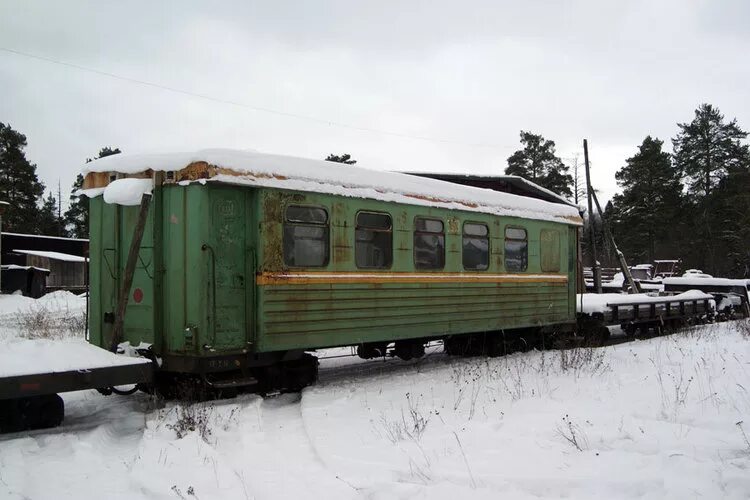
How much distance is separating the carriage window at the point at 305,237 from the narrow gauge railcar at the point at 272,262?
16 mm

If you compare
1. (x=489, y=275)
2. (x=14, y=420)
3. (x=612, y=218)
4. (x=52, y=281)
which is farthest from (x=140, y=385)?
(x=612, y=218)

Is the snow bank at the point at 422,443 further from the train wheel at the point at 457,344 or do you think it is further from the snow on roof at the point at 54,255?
the snow on roof at the point at 54,255

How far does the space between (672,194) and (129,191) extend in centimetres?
4893

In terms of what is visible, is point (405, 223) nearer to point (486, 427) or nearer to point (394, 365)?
point (394, 365)

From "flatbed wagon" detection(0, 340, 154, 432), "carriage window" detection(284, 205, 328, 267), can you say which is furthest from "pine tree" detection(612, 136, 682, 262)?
"flatbed wagon" detection(0, 340, 154, 432)

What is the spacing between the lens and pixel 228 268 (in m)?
7.32

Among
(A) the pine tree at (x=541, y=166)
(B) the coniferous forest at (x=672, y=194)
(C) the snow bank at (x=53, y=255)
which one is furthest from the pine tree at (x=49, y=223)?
(A) the pine tree at (x=541, y=166)

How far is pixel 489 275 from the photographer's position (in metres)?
10.8

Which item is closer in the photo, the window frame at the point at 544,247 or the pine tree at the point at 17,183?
the window frame at the point at 544,247

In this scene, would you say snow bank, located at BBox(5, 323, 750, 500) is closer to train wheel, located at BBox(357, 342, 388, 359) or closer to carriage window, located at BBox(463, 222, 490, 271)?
train wheel, located at BBox(357, 342, 388, 359)

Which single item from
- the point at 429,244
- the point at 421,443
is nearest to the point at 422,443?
the point at 421,443

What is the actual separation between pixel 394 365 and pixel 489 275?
87.0 inches

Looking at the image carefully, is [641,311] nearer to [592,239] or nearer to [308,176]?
[308,176]

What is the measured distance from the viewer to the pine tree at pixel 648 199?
4856 cm
